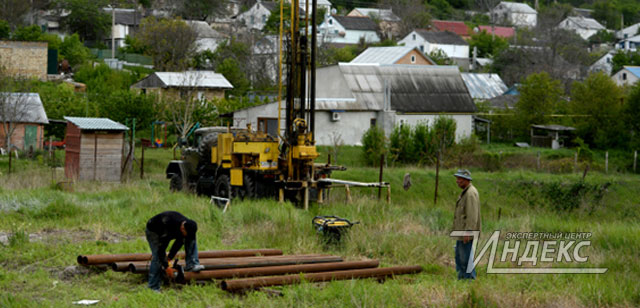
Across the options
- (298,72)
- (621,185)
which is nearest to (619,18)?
(621,185)

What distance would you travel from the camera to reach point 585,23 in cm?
12175

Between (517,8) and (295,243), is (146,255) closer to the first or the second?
(295,243)

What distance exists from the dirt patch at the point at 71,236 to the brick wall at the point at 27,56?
133 ft

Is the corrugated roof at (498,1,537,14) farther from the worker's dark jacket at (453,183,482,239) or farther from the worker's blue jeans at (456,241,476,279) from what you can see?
the worker's blue jeans at (456,241,476,279)

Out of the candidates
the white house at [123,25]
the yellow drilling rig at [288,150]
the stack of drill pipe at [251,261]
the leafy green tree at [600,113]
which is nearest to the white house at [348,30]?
the white house at [123,25]

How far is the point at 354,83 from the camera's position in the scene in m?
45.9

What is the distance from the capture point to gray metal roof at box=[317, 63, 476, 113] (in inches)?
1783

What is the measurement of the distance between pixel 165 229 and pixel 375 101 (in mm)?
34910

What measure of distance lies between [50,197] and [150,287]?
10.2 m

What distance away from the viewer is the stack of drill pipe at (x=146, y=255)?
484 inches

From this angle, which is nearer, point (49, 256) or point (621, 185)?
point (49, 256)

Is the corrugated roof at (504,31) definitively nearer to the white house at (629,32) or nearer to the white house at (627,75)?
the white house at (629,32)

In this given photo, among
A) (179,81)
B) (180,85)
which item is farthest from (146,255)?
(179,81)

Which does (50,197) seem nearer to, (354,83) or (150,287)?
(150,287)
